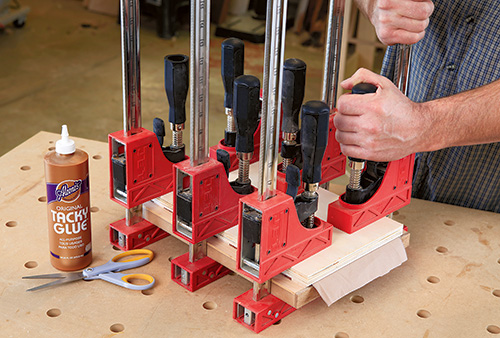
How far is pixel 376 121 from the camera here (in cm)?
107

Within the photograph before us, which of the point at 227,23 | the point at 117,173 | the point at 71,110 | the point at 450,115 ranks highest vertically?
the point at 450,115

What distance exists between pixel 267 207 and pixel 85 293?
1.13ft

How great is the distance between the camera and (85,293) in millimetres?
1056

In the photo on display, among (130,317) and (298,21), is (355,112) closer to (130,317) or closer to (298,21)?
(130,317)

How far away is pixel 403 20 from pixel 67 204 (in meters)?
0.63

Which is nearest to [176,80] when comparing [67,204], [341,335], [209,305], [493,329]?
[67,204]

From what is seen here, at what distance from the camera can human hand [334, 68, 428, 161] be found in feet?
3.48

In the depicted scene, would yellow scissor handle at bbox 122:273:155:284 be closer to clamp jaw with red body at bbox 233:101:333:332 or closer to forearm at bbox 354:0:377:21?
clamp jaw with red body at bbox 233:101:333:332

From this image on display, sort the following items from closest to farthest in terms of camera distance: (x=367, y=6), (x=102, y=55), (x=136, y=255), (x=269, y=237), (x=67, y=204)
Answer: (x=269, y=237), (x=67, y=204), (x=136, y=255), (x=367, y=6), (x=102, y=55)

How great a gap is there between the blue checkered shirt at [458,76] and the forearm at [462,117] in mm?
252

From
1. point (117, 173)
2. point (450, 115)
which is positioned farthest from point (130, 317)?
point (450, 115)

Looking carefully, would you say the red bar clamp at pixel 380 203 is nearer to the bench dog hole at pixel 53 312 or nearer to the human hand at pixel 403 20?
the human hand at pixel 403 20

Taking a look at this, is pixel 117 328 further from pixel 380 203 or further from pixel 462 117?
pixel 462 117

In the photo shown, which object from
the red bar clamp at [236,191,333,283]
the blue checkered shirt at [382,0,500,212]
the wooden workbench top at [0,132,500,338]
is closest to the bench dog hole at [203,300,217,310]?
the wooden workbench top at [0,132,500,338]
